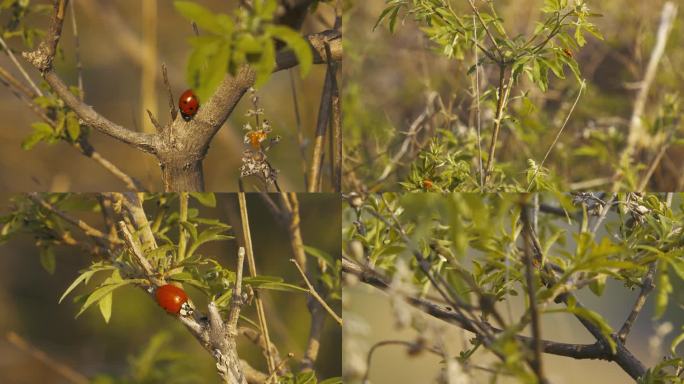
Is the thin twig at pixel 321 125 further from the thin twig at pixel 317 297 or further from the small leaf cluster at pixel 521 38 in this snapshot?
the thin twig at pixel 317 297

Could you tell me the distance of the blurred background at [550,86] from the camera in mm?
2402

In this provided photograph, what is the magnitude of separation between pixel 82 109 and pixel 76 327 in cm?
43

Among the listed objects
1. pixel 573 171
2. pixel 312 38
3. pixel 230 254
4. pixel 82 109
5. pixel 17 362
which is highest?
pixel 312 38

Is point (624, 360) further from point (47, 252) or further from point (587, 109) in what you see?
point (587, 109)

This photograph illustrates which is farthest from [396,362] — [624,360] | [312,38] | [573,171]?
[573,171]

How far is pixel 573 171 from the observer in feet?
8.98

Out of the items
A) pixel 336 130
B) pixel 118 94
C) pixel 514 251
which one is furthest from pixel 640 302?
pixel 118 94

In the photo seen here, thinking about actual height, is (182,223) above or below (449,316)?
above

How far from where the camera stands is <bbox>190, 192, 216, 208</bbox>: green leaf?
4.35 ft

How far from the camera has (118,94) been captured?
335 cm

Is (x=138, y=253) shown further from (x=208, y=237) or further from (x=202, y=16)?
(x=202, y=16)

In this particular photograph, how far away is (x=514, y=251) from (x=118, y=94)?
261 centimetres

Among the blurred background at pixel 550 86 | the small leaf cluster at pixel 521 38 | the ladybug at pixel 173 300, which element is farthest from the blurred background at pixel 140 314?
the blurred background at pixel 550 86

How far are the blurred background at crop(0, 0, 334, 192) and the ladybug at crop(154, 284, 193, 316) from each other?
5.68 feet
